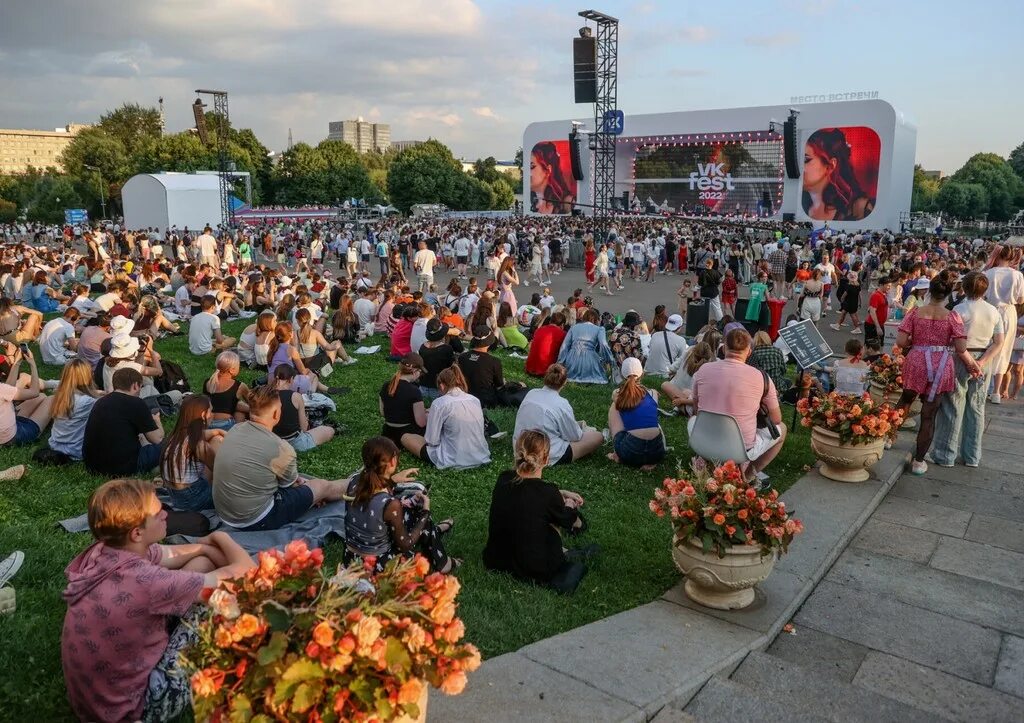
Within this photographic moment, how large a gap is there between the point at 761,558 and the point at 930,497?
118 inches

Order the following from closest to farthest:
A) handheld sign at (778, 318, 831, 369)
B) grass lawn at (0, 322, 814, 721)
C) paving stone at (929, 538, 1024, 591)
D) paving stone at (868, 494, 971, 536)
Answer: grass lawn at (0, 322, 814, 721), paving stone at (929, 538, 1024, 591), paving stone at (868, 494, 971, 536), handheld sign at (778, 318, 831, 369)

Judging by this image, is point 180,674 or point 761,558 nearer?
point 180,674

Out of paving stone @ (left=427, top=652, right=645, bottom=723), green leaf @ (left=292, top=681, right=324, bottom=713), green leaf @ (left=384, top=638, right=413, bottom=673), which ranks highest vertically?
green leaf @ (left=384, top=638, right=413, bottom=673)

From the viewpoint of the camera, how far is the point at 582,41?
31266mm

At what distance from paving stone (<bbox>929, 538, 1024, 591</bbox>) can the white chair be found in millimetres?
1474

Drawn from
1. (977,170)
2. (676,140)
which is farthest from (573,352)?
(977,170)

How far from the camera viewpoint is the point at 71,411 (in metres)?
6.49

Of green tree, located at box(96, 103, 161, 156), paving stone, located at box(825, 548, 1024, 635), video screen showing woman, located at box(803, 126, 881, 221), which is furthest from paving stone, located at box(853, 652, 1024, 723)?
green tree, located at box(96, 103, 161, 156)

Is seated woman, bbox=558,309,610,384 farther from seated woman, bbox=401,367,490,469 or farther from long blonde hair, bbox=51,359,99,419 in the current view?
long blonde hair, bbox=51,359,99,419

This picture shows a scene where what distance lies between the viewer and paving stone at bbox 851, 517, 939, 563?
527cm

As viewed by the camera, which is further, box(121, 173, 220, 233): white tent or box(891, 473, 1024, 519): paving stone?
box(121, 173, 220, 233): white tent

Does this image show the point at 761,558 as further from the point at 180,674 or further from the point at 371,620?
the point at 180,674

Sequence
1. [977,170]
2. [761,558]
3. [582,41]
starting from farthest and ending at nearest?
[977,170]
[582,41]
[761,558]

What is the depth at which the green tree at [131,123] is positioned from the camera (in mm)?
90812
